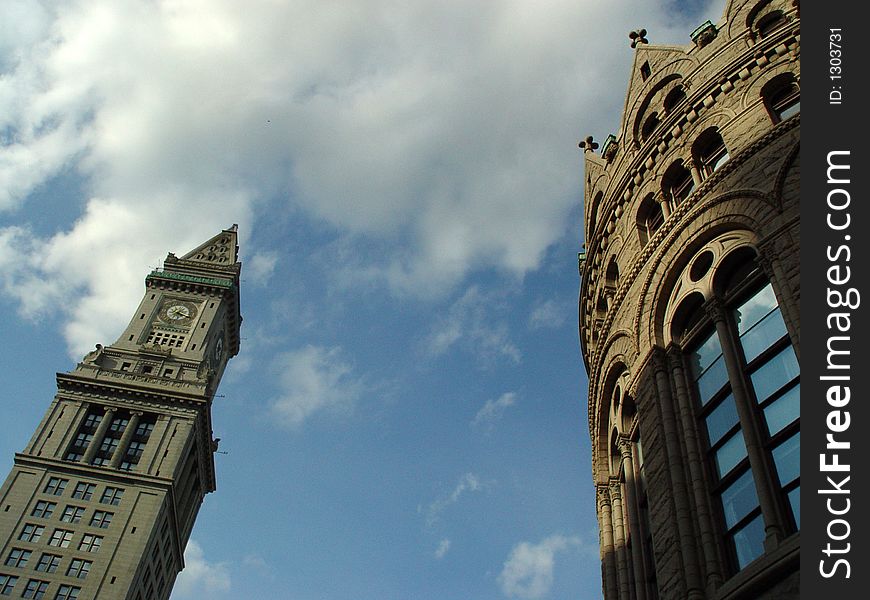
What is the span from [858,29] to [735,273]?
870 centimetres

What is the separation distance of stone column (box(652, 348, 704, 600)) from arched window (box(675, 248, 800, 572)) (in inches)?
28.6

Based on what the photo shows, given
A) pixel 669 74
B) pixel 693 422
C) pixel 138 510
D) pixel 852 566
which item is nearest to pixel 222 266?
pixel 138 510

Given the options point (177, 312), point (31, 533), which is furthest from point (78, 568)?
point (177, 312)

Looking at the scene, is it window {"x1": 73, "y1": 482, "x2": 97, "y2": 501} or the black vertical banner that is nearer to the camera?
the black vertical banner

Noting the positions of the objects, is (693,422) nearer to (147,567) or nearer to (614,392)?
(614,392)

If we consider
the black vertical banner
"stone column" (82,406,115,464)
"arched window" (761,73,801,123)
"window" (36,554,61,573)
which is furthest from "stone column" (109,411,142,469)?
the black vertical banner

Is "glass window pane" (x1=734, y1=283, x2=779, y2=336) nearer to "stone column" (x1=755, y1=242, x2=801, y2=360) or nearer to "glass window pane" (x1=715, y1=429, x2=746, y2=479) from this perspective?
"stone column" (x1=755, y1=242, x2=801, y2=360)

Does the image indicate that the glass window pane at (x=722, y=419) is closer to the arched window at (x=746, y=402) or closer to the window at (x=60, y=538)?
the arched window at (x=746, y=402)

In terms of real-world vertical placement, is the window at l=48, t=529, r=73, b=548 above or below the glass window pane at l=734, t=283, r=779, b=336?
above

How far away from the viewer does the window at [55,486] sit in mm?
88062

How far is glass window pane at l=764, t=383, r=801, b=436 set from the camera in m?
20.1

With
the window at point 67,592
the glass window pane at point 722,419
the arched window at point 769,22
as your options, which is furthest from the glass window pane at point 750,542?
the window at point 67,592

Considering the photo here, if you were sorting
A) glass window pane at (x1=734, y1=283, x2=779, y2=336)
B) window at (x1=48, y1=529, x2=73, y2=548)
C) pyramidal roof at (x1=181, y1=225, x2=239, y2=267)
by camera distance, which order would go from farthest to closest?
1. pyramidal roof at (x1=181, y1=225, x2=239, y2=267)
2. window at (x1=48, y1=529, x2=73, y2=548)
3. glass window pane at (x1=734, y1=283, x2=779, y2=336)

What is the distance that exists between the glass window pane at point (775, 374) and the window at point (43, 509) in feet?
258
